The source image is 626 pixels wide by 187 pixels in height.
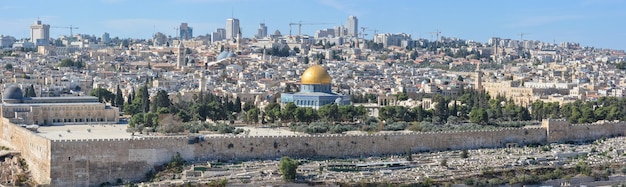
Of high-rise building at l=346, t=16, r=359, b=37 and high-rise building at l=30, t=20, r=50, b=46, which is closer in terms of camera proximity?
high-rise building at l=30, t=20, r=50, b=46

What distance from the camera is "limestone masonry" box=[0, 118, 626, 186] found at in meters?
27.8

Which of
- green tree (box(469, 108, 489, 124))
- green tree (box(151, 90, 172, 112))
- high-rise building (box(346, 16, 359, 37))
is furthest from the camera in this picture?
high-rise building (box(346, 16, 359, 37))

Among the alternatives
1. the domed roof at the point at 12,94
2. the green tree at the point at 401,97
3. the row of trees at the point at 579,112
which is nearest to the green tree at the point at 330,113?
the row of trees at the point at 579,112

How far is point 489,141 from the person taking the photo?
3394cm

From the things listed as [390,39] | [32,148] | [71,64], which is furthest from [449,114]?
[390,39]

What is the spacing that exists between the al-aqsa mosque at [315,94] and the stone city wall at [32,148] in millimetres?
14849

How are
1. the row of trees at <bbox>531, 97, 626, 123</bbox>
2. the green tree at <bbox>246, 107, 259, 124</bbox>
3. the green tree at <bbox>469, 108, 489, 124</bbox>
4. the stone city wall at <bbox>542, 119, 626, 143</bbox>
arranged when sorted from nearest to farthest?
the stone city wall at <bbox>542, 119, 626, 143</bbox>
the green tree at <bbox>246, 107, 259, 124</bbox>
the green tree at <bbox>469, 108, 489, 124</bbox>
the row of trees at <bbox>531, 97, 626, 123</bbox>

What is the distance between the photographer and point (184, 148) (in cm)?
2934

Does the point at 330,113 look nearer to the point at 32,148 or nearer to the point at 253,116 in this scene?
the point at 253,116

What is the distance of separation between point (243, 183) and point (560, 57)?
9937cm

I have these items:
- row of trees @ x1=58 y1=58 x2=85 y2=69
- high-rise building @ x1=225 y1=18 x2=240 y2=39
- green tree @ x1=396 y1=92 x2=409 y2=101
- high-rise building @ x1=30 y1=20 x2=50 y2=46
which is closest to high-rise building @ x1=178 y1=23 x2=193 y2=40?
high-rise building @ x1=225 y1=18 x2=240 y2=39

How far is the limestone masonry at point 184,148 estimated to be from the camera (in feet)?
91.0

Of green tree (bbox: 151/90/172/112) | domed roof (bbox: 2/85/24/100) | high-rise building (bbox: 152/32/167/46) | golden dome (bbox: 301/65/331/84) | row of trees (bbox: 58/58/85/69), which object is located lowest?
green tree (bbox: 151/90/172/112)

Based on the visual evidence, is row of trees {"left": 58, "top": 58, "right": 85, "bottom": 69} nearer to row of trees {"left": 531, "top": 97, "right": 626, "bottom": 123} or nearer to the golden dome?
the golden dome
